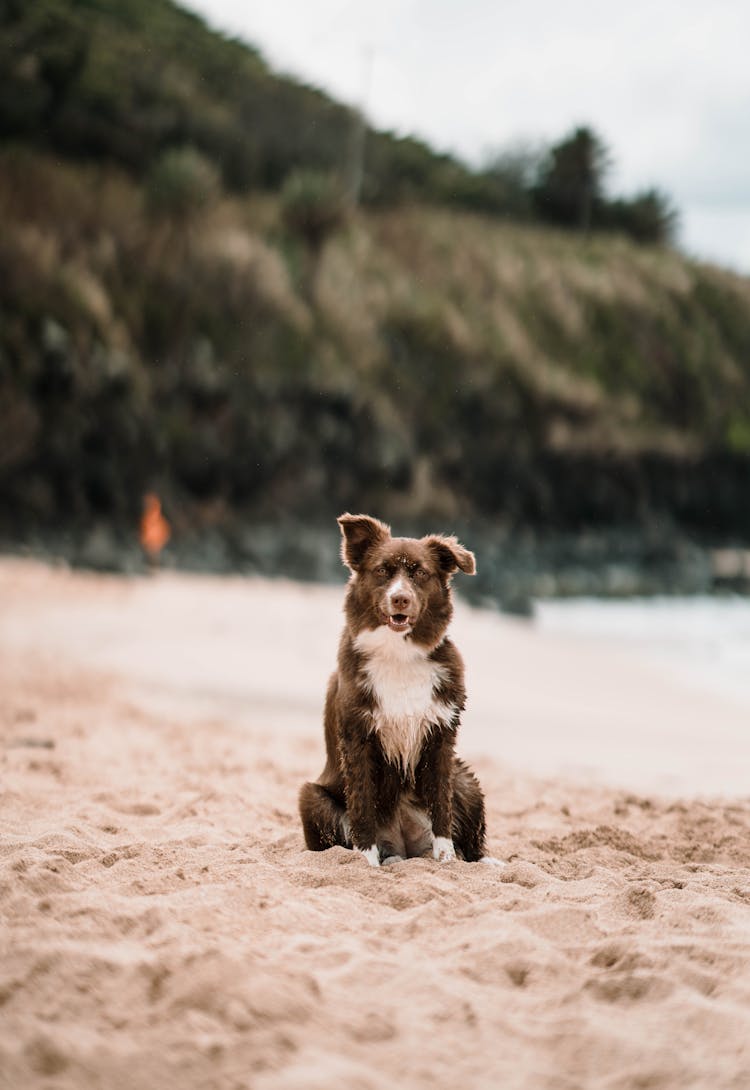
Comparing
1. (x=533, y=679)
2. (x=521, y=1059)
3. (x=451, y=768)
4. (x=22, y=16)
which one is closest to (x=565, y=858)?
(x=451, y=768)

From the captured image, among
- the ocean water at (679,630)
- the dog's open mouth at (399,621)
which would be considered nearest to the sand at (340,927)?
the dog's open mouth at (399,621)

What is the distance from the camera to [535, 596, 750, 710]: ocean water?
13.2 metres

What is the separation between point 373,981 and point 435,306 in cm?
2611

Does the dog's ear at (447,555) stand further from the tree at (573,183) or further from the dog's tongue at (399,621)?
the tree at (573,183)

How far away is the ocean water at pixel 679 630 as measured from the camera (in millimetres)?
13203

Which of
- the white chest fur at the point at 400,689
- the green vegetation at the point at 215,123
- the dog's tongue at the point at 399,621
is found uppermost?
the green vegetation at the point at 215,123

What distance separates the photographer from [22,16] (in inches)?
1029

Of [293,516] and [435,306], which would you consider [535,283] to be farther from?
[293,516]

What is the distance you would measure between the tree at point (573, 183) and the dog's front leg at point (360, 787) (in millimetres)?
39835

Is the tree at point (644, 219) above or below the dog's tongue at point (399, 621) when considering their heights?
above

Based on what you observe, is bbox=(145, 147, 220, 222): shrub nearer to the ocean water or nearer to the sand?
the ocean water

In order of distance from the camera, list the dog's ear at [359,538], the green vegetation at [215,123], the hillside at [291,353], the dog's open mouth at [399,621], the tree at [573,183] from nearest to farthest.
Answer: the dog's open mouth at [399,621] < the dog's ear at [359,538] < the hillside at [291,353] < the green vegetation at [215,123] < the tree at [573,183]

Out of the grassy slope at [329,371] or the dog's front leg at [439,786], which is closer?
the dog's front leg at [439,786]

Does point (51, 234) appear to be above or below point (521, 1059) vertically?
above
